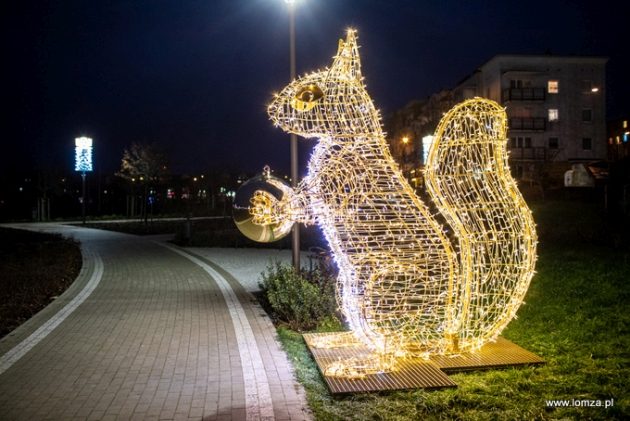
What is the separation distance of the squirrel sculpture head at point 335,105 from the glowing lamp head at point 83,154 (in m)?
41.3

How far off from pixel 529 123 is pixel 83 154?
109 ft

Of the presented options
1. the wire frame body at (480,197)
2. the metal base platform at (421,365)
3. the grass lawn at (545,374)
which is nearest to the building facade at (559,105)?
the grass lawn at (545,374)

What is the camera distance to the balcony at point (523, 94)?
3978 centimetres

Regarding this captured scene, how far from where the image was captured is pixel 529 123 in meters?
40.1

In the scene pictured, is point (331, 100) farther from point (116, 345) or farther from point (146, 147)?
point (146, 147)

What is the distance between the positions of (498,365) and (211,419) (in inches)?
117

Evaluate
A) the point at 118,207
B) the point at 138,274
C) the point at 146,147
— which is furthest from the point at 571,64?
the point at 118,207

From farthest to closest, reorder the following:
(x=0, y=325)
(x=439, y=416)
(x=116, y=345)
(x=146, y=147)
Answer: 1. (x=146, y=147)
2. (x=0, y=325)
3. (x=116, y=345)
4. (x=439, y=416)

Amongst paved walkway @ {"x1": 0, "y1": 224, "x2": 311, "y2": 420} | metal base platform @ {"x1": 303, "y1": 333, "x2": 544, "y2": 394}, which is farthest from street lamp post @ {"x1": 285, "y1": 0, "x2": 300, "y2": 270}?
metal base platform @ {"x1": 303, "y1": 333, "x2": 544, "y2": 394}

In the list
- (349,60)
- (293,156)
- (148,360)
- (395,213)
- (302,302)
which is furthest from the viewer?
(293,156)

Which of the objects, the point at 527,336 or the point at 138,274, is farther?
the point at 138,274

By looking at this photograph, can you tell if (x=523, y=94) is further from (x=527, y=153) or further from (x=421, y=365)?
(x=421, y=365)

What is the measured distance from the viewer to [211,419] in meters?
4.71

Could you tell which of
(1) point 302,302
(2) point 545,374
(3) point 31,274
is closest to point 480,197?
(2) point 545,374
